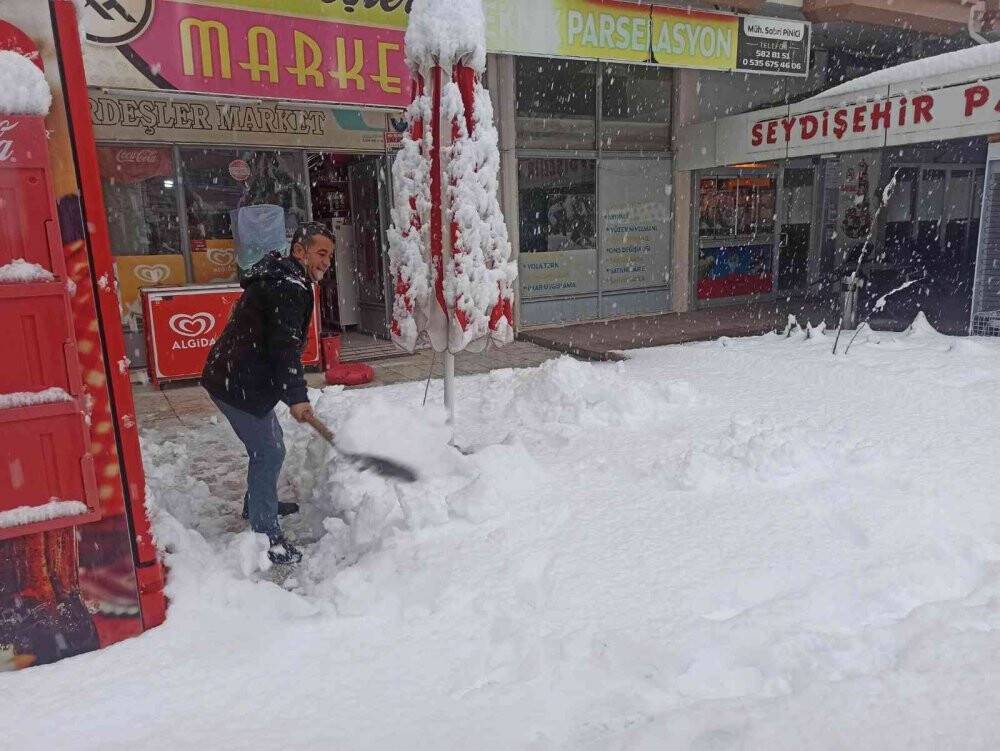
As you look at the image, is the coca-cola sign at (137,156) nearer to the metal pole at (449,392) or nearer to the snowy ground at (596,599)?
the snowy ground at (596,599)

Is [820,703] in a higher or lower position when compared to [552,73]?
lower

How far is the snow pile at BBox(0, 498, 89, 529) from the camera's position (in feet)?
7.87

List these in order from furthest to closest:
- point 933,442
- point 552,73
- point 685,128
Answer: point 685,128 < point 552,73 < point 933,442

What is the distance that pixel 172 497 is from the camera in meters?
4.22

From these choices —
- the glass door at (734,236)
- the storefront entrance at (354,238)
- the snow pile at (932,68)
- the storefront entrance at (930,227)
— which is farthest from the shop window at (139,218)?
the storefront entrance at (930,227)

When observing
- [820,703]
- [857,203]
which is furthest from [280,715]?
[857,203]

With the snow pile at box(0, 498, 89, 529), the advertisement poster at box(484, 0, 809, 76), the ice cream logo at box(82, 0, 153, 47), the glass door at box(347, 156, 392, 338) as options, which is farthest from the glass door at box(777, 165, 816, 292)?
the snow pile at box(0, 498, 89, 529)

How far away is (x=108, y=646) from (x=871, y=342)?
20.6 ft

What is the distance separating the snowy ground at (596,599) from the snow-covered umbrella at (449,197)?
27.2 inches

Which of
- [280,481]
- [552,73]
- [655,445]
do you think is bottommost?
[280,481]

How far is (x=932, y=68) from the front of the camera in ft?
25.6

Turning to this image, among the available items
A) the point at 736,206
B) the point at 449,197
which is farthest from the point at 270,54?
the point at 736,206

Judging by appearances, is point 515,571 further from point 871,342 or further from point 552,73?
point 552,73

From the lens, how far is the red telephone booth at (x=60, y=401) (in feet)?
7.63
